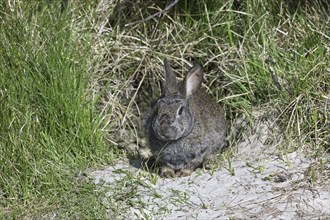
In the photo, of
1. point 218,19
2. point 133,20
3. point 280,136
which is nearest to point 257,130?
point 280,136

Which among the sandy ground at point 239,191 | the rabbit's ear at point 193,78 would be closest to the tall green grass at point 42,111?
the sandy ground at point 239,191

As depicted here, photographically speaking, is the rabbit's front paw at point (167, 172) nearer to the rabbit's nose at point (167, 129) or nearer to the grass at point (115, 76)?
the rabbit's nose at point (167, 129)

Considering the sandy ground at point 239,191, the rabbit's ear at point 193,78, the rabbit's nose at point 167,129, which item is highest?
the rabbit's ear at point 193,78

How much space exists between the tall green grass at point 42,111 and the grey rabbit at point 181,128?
52cm

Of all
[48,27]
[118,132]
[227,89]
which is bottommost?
→ [118,132]

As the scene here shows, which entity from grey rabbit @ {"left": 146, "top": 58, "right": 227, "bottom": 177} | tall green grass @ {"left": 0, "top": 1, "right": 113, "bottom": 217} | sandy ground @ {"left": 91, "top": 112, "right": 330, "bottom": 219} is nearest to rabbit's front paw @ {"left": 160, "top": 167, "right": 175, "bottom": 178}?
grey rabbit @ {"left": 146, "top": 58, "right": 227, "bottom": 177}

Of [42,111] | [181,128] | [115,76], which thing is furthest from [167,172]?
[115,76]

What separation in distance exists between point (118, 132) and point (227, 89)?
112cm

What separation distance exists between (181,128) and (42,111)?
4.04 ft

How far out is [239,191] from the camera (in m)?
6.07

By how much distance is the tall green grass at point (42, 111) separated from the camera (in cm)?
630

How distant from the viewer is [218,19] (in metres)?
7.83

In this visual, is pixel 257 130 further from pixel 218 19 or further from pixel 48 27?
pixel 48 27

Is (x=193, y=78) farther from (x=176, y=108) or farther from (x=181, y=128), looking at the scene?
(x=181, y=128)
